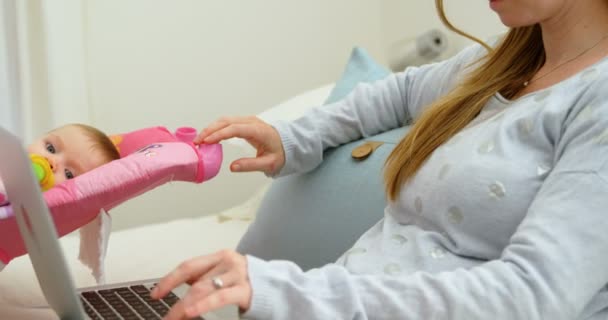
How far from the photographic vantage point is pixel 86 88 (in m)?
1.84

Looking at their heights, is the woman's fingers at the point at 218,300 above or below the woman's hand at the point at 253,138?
above

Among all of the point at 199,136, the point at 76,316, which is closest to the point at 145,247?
the point at 199,136

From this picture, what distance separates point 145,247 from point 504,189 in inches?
29.4

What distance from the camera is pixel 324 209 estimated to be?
114cm

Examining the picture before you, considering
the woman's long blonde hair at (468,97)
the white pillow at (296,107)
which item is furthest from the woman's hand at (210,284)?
the white pillow at (296,107)

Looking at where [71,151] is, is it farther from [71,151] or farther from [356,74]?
[356,74]

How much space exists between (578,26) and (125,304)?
1.84 ft

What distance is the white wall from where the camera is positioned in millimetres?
1887

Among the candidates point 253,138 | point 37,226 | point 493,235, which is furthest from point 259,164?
point 37,226

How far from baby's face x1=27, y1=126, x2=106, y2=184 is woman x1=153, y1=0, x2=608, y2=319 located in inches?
6.3

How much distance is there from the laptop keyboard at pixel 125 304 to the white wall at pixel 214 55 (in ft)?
3.32

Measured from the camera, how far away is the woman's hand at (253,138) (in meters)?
1.11

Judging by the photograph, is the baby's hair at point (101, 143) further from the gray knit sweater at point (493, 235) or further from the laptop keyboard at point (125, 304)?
the gray knit sweater at point (493, 235)

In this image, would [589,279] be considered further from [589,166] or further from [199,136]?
[199,136]
